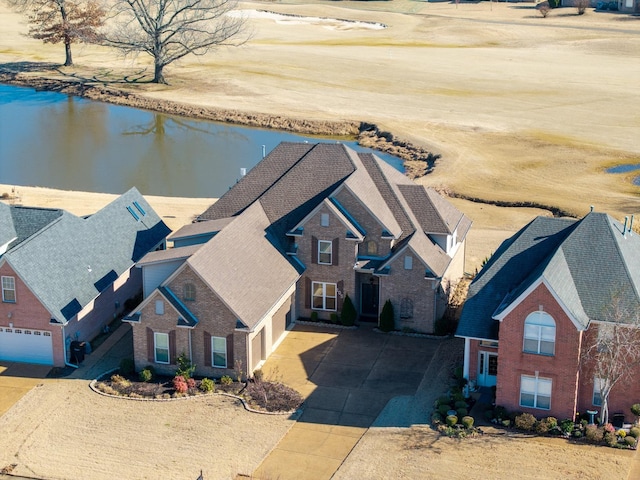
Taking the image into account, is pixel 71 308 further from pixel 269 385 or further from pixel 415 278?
pixel 415 278

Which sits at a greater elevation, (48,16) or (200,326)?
(48,16)

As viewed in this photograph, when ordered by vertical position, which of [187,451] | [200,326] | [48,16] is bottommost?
[187,451]

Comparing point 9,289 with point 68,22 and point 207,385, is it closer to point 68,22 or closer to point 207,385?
point 207,385

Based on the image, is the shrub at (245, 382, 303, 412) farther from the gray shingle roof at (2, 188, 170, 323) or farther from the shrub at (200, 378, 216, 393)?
the gray shingle roof at (2, 188, 170, 323)

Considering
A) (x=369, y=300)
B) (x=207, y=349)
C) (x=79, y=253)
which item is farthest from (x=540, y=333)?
(x=79, y=253)

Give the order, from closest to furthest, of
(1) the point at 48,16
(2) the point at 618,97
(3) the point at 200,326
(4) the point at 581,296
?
1. (4) the point at 581,296
2. (3) the point at 200,326
3. (2) the point at 618,97
4. (1) the point at 48,16

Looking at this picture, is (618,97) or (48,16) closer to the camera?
(618,97)

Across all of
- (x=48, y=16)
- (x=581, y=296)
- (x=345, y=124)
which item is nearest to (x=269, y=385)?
(x=581, y=296)

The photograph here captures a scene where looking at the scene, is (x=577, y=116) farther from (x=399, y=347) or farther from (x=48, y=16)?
(x=48, y=16)

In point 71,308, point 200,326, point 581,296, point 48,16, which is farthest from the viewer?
point 48,16
